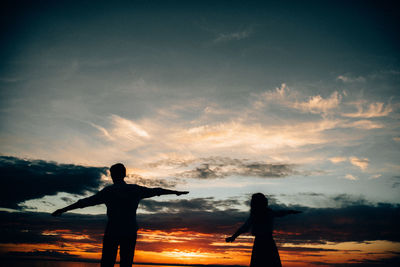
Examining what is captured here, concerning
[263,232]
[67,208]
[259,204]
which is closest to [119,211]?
[67,208]

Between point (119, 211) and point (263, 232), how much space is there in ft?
14.1

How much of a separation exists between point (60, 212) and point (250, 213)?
15.6ft

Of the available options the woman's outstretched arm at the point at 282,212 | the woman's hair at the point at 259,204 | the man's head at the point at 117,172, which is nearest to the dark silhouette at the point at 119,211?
the man's head at the point at 117,172

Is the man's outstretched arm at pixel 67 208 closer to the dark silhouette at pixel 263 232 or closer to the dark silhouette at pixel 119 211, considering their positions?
the dark silhouette at pixel 119 211

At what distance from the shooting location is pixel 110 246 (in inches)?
193

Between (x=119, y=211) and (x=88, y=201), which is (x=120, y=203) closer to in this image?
(x=119, y=211)

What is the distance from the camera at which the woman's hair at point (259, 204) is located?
7578 mm

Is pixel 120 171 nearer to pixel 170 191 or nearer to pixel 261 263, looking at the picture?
pixel 170 191

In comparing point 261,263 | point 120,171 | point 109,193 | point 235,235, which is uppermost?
point 120,171

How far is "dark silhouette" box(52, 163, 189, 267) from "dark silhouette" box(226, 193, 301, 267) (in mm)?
3419

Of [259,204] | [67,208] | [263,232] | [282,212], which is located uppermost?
[259,204]

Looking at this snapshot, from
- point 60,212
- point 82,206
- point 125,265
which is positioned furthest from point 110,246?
point 60,212

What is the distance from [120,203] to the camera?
16.5 feet

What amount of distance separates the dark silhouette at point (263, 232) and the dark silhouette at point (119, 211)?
342cm
